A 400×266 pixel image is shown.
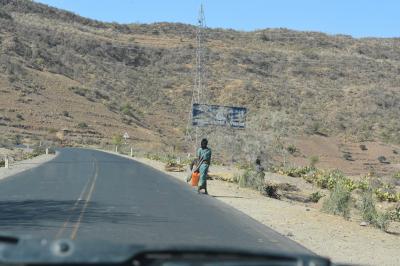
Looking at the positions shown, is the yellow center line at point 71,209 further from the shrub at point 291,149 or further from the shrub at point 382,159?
the shrub at point 382,159

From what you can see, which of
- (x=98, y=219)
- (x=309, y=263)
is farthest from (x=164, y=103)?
(x=309, y=263)

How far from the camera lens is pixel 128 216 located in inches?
656

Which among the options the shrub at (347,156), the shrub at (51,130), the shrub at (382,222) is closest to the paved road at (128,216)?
the shrub at (382,222)

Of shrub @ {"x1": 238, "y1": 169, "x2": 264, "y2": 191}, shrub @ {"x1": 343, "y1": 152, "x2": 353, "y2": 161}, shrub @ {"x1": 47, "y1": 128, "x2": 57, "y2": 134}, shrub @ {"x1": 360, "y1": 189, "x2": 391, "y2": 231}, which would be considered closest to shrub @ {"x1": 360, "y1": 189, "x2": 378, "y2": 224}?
shrub @ {"x1": 360, "y1": 189, "x2": 391, "y2": 231}

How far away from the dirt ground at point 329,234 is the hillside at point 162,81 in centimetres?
6760

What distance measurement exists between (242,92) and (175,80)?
1584cm

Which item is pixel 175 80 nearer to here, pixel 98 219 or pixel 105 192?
pixel 105 192

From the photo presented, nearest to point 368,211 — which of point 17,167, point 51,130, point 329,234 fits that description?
point 329,234

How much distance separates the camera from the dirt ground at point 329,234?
42.1 ft

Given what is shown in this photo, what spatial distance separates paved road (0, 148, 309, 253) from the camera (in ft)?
43.1

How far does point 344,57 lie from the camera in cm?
13588

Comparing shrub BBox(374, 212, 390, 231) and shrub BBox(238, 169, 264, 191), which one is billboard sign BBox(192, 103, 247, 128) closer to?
shrub BBox(238, 169, 264, 191)

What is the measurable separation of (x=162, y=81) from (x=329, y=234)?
349 ft

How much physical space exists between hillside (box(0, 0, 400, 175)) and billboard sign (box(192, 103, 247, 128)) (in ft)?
107
